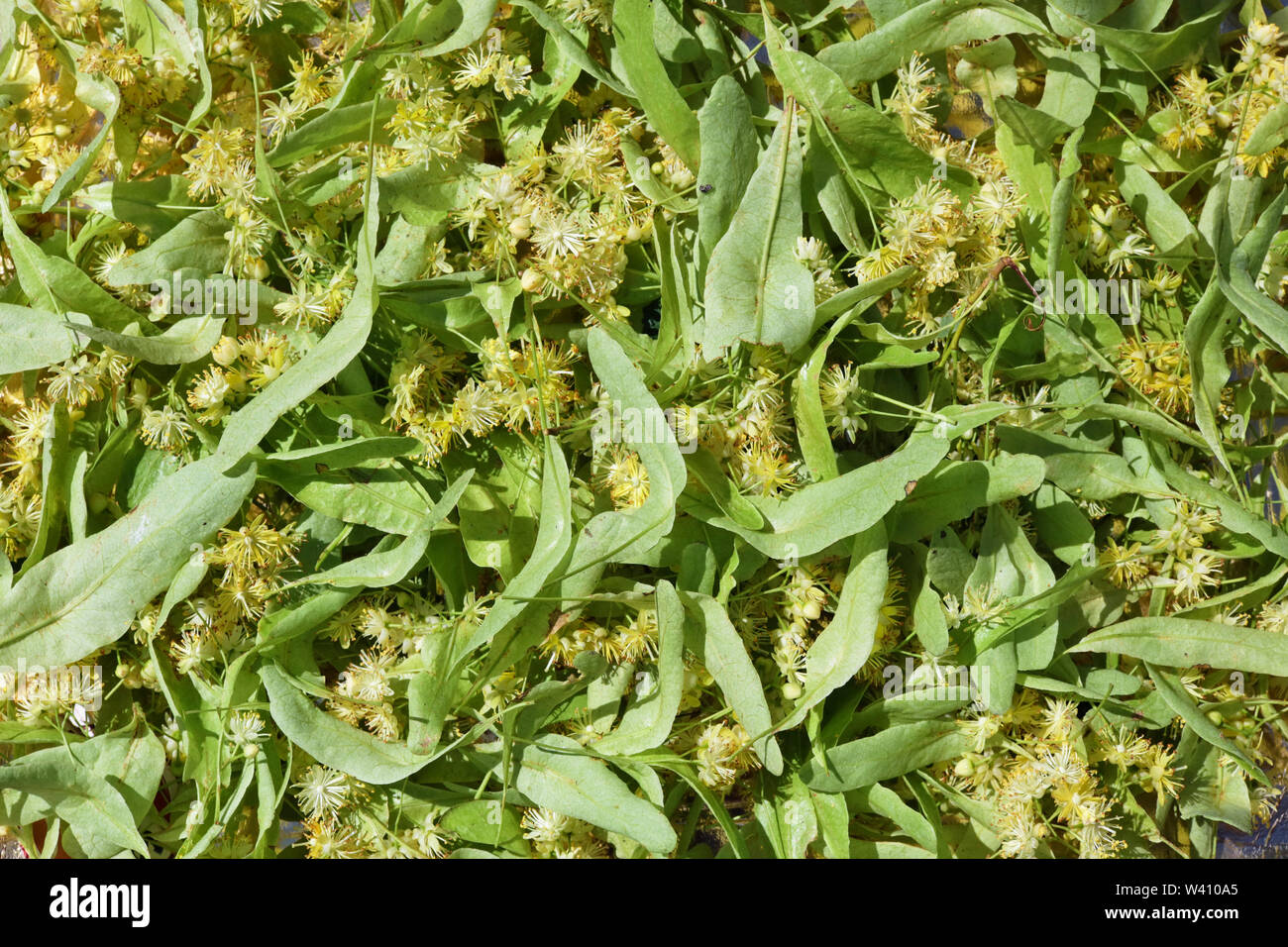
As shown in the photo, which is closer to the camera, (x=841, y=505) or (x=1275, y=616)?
(x=841, y=505)

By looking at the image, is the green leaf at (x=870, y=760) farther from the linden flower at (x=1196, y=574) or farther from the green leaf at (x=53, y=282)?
the green leaf at (x=53, y=282)

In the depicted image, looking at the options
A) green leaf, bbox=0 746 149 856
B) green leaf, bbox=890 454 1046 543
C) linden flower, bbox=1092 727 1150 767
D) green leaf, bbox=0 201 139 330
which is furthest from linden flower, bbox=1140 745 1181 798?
green leaf, bbox=0 201 139 330

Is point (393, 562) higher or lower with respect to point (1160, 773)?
higher

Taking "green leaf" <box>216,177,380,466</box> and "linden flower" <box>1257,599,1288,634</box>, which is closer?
"green leaf" <box>216,177,380,466</box>

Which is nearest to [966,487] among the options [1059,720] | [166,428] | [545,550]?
[1059,720]

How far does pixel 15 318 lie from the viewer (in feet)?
2.37

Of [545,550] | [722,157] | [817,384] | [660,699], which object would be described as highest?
[722,157]

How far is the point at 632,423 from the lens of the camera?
664mm

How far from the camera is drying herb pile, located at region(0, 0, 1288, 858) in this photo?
2.29 feet

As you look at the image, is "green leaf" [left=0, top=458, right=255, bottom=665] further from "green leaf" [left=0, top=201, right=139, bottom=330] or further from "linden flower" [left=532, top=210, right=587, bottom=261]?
"linden flower" [left=532, top=210, right=587, bottom=261]

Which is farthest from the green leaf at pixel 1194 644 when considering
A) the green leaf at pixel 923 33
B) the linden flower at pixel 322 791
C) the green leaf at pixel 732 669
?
the linden flower at pixel 322 791

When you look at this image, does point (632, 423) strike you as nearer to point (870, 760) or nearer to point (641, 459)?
point (641, 459)

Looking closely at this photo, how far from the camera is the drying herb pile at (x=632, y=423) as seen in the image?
0.70 metres

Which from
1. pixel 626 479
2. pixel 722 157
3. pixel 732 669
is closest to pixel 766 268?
pixel 722 157
